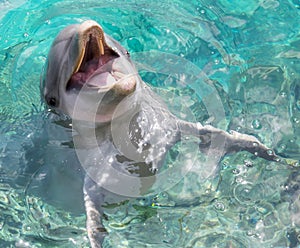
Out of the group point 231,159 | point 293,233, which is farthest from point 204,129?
point 293,233

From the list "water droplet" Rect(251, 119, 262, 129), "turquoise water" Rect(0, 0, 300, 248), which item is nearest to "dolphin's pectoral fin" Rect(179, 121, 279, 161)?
"turquoise water" Rect(0, 0, 300, 248)

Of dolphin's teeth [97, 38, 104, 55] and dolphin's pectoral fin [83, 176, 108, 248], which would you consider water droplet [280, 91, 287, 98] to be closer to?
dolphin's pectoral fin [83, 176, 108, 248]

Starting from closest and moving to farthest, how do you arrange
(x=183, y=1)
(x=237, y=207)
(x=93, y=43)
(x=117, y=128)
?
1. (x=93, y=43)
2. (x=117, y=128)
3. (x=237, y=207)
4. (x=183, y=1)

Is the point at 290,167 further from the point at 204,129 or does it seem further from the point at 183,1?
the point at 183,1

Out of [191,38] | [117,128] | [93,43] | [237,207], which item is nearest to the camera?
[93,43]

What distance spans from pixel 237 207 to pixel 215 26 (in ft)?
11.1

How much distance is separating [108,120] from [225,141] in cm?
183

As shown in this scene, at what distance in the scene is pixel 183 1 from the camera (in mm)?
8258

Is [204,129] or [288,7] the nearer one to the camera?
[204,129]

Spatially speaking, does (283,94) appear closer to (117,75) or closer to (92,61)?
(117,75)

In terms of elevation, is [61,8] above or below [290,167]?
above

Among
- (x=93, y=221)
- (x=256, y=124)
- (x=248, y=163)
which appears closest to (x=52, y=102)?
(x=93, y=221)

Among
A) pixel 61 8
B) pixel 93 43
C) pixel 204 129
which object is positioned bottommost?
pixel 204 129

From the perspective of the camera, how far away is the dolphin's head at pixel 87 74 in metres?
4.18
